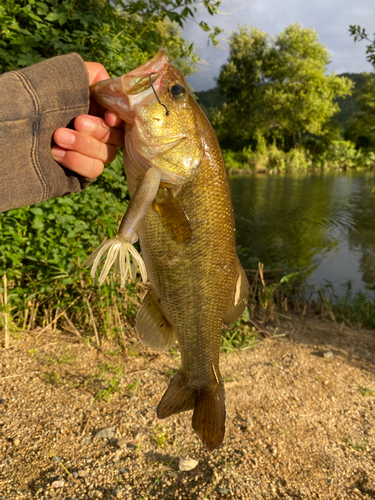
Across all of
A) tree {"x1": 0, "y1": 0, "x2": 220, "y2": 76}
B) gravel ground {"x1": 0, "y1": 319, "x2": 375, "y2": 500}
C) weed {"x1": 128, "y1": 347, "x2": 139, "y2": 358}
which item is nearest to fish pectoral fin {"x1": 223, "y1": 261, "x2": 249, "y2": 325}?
gravel ground {"x1": 0, "y1": 319, "x2": 375, "y2": 500}

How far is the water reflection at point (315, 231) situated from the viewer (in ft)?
25.9

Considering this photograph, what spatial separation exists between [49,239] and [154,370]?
1.73 metres

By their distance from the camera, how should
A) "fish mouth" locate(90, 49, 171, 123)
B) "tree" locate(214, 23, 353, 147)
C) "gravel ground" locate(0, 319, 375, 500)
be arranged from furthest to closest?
"tree" locate(214, 23, 353, 147)
"gravel ground" locate(0, 319, 375, 500)
"fish mouth" locate(90, 49, 171, 123)

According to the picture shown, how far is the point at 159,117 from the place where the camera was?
5.60 ft

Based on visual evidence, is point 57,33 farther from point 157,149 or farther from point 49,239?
point 157,149

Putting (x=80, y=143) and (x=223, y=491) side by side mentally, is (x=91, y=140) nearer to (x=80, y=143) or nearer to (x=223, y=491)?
(x=80, y=143)

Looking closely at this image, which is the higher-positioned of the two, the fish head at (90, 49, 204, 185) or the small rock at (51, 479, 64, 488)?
the fish head at (90, 49, 204, 185)

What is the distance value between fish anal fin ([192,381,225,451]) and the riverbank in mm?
24133

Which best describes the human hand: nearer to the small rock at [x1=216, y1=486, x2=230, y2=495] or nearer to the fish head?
the fish head

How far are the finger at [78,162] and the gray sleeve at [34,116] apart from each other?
0.04 metres

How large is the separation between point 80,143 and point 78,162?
12 centimetres

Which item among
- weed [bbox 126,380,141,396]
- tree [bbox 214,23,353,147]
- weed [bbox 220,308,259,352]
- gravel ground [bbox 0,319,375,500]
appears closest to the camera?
gravel ground [bbox 0,319,375,500]

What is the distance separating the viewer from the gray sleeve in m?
1.79

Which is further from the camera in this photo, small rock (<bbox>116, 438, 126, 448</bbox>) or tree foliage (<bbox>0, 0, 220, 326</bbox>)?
tree foliage (<bbox>0, 0, 220, 326</bbox>)
